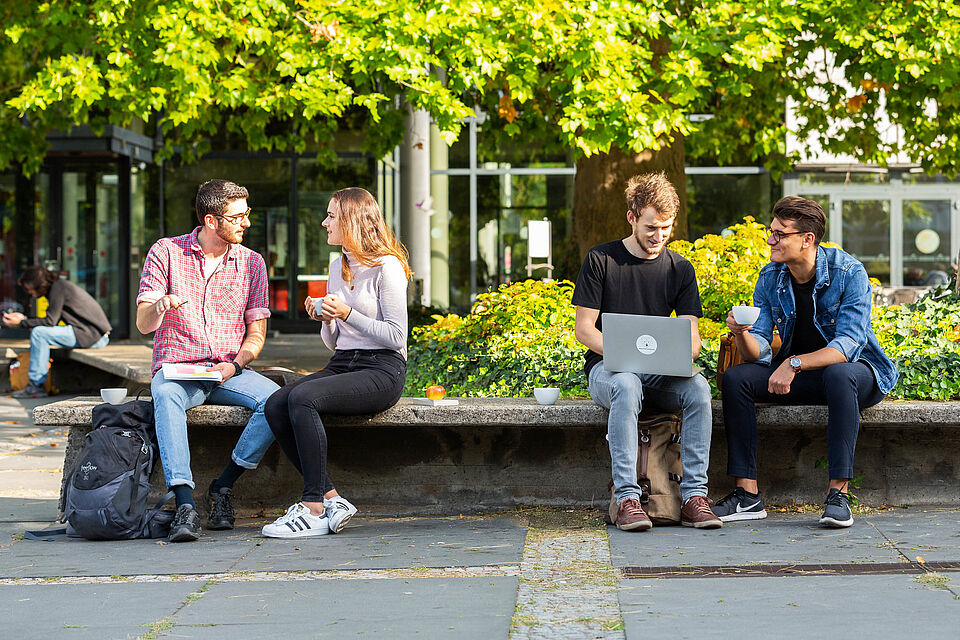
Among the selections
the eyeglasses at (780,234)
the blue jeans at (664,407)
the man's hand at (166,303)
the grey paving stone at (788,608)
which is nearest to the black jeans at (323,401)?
the man's hand at (166,303)

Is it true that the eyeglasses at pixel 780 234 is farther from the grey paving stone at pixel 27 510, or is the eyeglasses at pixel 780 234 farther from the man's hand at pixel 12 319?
the man's hand at pixel 12 319

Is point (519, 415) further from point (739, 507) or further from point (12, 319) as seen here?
point (12, 319)

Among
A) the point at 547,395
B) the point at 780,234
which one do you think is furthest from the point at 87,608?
the point at 780,234

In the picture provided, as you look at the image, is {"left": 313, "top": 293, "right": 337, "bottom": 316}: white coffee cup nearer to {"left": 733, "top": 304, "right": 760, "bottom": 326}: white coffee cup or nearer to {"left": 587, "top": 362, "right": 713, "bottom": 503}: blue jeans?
{"left": 587, "top": 362, "right": 713, "bottom": 503}: blue jeans

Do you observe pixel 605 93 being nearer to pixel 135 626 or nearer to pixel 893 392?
pixel 893 392

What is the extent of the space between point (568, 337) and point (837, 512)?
2491 millimetres

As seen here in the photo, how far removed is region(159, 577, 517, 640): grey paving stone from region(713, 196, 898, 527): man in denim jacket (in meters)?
1.62

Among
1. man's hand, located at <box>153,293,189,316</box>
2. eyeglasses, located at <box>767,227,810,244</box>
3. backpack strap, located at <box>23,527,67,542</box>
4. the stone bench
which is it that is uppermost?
eyeglasses, located at <box>767,227,810,244</box>

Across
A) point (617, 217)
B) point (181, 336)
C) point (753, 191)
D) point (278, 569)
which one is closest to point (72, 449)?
point (181, 336)

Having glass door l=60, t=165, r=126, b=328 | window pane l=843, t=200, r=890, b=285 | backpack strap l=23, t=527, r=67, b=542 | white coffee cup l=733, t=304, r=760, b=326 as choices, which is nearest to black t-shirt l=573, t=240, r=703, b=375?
white coffee cup l=733, t=304, r=760, b=326

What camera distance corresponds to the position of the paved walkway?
3805mm

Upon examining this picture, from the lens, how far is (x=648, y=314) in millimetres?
5691

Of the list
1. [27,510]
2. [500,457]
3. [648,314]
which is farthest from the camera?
[27,510]

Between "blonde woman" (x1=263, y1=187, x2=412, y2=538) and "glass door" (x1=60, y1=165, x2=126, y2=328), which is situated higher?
"glass door" (x1=60, y1=165, x2=126, y2=328)
